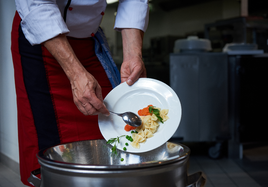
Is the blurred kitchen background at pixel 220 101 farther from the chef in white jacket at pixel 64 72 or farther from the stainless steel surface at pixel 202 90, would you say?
the chef in white jacket at pixel 64 72

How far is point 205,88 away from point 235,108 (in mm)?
333

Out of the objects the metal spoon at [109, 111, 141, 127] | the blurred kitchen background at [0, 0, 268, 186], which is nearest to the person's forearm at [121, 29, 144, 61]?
the metal spoon at [109, 111, 141, 127]

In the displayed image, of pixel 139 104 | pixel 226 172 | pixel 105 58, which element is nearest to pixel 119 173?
pixel 139 104

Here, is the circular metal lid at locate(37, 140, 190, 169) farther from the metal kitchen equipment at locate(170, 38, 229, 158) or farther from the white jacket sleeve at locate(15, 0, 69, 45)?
the metal kitchen equipment at locate(170, 38, 229, 158)

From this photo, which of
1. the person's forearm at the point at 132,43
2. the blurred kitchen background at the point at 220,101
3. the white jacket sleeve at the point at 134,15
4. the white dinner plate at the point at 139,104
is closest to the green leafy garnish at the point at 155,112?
the white dinner plate at the point at 139,104

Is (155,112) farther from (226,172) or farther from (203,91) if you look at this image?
(203,91)

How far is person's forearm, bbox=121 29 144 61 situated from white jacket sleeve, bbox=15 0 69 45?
28 centimetres

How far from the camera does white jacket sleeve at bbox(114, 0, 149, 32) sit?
102 cm

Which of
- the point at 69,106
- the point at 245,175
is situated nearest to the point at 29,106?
the point at 69,106

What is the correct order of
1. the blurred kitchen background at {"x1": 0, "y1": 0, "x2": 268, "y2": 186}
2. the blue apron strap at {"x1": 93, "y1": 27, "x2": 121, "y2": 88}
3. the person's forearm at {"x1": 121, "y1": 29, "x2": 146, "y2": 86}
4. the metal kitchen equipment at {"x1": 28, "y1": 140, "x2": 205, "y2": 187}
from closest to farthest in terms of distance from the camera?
1. the metal kitchen equipment at {"x1": 28, "y1": 140, "x2": 205, "y2": 187}
2. the person's forearm at {"x1": 121, "y1": 29, "x2": 146, "y2": 86}
3. the blue apron strap at {"x1": 93, "y1": 27, "x2": 121, "y2": 88}
4. the blurred kitchen background at {"x1": 0, "y1": 0, "x2": 268, "y2": 186}

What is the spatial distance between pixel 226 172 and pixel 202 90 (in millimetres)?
724

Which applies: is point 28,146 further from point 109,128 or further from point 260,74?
point 260,74

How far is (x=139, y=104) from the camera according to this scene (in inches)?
→ 35.6

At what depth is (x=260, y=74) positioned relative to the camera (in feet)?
8.59
